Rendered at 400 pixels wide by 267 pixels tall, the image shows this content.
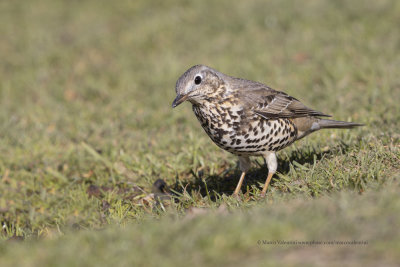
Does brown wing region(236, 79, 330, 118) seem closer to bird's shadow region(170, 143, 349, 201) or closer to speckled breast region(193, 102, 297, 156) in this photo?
speckled breast region(193, 102, 297, 156)

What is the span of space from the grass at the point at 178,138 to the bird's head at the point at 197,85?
95cm

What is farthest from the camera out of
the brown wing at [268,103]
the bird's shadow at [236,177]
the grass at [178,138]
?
the bird's shadow at [236,177]

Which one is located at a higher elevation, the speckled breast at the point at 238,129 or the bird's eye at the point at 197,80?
the bird's eye at the point at 197,80

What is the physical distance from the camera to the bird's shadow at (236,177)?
5809 mm

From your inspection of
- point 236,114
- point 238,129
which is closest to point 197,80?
point 236,114

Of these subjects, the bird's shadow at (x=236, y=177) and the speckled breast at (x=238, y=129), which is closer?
the speckled breast at (x=238, y=129)

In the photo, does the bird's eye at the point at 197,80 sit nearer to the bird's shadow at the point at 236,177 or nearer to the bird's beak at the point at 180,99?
the bird's beak at the point at 180,99

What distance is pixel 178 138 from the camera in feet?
24.1

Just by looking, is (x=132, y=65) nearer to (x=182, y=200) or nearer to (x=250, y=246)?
(x=182, y=200)

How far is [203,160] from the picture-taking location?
6.56 meters

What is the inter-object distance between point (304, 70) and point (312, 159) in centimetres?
371

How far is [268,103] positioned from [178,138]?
213 cm

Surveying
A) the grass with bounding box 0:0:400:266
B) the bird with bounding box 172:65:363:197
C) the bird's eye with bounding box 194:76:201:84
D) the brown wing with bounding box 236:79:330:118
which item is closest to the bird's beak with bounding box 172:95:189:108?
the bird with bounding box 172:65:363:197

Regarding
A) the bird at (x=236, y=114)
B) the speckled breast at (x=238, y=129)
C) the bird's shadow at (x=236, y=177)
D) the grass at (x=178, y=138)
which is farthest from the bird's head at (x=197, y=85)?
the bird's shadow at (x=236, y=177)
